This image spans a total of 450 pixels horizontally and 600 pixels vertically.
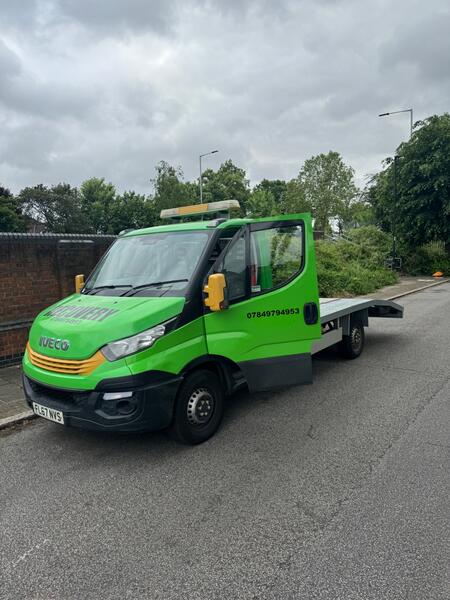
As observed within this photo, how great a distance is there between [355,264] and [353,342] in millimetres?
14433

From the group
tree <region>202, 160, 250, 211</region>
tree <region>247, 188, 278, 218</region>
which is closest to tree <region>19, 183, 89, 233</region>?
tree <region>202, 160, 250, 211</region>

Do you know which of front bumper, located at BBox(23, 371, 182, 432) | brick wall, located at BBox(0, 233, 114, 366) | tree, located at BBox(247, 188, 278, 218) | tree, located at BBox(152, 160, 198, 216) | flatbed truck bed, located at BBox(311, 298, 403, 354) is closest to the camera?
front bumper, located at BBox(23, 371, 182, 432)

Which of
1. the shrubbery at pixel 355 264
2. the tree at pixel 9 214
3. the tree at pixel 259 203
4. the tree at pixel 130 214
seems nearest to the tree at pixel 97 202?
the tree at pixel 130 214

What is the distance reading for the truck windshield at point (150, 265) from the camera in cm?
409

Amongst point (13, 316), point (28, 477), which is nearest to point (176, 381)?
point (28, 477)

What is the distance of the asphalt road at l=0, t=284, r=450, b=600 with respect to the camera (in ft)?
7.81

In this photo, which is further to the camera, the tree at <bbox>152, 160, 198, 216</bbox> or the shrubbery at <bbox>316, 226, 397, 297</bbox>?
the tree at <bbox>152, 160, 198, 216</bbox>

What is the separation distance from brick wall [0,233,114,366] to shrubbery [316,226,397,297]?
32.3 ft

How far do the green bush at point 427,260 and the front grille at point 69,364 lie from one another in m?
24.1

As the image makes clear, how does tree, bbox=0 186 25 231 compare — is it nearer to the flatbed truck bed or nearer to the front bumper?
the flatbed truck bed

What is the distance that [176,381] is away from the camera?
367cm

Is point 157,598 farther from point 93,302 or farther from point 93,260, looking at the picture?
point 93,260

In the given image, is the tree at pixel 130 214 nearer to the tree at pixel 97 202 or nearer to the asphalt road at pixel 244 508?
the tree at pixel 97 202

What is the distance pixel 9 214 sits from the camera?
44750 mm
